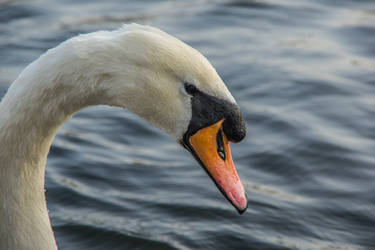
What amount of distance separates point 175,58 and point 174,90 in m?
0.19

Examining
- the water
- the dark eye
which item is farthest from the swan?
the water

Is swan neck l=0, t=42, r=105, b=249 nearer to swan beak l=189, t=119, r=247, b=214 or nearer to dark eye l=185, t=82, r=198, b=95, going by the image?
dark eye l=185, t=82, r=198, b=95

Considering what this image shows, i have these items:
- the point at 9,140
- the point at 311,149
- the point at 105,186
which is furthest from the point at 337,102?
the point at 9,140

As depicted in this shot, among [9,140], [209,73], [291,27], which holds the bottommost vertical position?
[291,27]

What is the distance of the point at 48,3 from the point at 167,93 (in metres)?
7.45

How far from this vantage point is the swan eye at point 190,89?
3633mm

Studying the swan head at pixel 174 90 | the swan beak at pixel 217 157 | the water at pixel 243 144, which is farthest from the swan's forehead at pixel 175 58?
the water at pixel 243 144

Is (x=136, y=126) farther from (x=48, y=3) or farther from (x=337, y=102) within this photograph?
(x=48, y=3)

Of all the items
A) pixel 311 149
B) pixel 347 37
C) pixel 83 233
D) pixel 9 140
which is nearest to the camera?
pixel 9 140

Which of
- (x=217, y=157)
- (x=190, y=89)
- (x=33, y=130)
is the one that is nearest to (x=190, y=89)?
(x=190, y=89)

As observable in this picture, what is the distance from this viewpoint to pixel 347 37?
32.8 ft

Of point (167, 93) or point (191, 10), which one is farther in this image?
point (191, 10)

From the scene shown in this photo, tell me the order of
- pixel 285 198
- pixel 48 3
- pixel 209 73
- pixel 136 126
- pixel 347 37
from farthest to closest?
pixel 48 3, pixel 347 37, pixel 136 126, pixel 285 198, pixel 209 73

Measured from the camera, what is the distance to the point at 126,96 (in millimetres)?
3676
